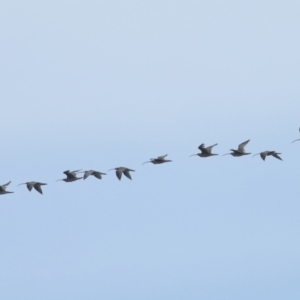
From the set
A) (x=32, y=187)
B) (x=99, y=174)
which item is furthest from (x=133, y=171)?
(x=32, y=187)

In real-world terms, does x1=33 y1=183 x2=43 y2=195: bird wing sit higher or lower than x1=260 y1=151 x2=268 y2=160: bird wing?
lower

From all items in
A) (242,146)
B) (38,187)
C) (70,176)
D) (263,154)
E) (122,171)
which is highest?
(242,146)

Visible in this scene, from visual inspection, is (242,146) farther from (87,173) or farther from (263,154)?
(87,173)

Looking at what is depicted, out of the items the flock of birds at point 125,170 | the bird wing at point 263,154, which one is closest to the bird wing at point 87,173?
the flock of birds at point 125,170

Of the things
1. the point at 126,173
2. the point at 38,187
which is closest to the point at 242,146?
the point at 126,173

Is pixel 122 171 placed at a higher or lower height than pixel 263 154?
lower

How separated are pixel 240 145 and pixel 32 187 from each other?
57.3 feet

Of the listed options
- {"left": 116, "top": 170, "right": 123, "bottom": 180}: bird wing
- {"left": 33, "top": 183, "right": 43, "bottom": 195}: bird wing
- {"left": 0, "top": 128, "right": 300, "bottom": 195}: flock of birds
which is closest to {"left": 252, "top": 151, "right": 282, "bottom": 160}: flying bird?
{"left": 0, "top": 128, "right": 300, "bottom": 195}: flock of birds

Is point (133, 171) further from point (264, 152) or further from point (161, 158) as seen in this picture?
point (264, 152)

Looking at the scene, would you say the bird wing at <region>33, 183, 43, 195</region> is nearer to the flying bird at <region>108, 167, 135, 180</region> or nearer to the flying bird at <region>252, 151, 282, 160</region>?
the flying bird at <region>108, 167, 135, 180</region>

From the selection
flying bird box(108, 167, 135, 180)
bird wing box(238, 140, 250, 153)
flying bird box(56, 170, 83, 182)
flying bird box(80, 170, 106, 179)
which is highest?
bird wing box(238, 140, 250, 153)

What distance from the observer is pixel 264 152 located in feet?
268

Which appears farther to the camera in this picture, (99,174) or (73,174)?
(73,174)

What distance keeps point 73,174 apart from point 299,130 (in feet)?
63.7
